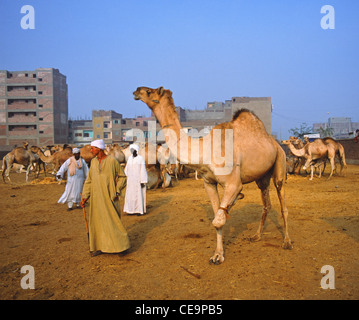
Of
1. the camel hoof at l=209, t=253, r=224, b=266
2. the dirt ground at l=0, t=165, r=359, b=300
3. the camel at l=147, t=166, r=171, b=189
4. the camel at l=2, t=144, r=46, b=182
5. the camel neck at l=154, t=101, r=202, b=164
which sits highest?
the camel neck at l=154, t=101, r=202, b=164

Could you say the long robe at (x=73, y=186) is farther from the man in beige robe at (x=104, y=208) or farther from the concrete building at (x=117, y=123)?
the concrete building at (x=117, y=123)

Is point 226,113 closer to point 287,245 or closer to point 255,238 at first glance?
point 255,238

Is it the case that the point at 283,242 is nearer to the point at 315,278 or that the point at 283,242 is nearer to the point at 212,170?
the point at 315,278

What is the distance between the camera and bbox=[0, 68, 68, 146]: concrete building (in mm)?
53000

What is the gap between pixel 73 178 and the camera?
9875 millimetres

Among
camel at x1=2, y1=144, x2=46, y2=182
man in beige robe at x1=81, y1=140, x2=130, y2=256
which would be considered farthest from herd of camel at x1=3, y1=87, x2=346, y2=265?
camel at x1=2, y1=144, x2=46, y2=182

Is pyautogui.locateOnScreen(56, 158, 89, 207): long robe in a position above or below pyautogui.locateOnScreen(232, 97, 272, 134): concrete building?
below

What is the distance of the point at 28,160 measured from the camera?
17.8 m

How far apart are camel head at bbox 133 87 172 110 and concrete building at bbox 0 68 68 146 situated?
52.9 m

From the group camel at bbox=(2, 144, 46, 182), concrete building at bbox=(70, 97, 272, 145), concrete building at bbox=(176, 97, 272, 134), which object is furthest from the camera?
concrete building at bbox=(70, 97, 272, 145)

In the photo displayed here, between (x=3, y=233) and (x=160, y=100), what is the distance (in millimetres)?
4999

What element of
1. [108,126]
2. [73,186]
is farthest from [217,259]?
[108,126]

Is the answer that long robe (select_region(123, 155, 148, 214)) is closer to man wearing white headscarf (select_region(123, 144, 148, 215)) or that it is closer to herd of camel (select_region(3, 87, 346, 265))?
man wearing white headscarf (select_region(123, 144, 148, 215))

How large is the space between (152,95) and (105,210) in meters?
2.10
